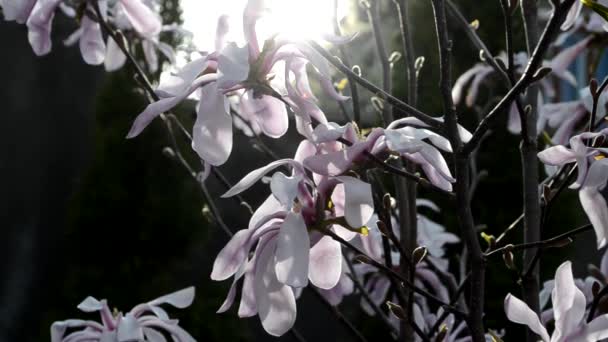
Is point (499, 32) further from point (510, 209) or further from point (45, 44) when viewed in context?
point (45, 44)

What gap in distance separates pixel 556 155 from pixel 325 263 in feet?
0.74

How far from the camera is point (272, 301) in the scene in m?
0.65

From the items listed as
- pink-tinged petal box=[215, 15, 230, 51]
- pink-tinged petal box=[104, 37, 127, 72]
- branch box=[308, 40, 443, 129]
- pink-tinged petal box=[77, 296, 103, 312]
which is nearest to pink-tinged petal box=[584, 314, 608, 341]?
branch box=[308, 40, 443, 129]

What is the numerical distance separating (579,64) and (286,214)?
20.2 ft

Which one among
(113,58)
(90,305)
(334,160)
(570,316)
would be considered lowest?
(90,305)

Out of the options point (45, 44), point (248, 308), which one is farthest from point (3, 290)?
point (248, 308)

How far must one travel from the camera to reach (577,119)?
1104mm

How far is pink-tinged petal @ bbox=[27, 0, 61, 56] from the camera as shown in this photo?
0.94 metres

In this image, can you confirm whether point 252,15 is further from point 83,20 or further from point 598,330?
point 83,20

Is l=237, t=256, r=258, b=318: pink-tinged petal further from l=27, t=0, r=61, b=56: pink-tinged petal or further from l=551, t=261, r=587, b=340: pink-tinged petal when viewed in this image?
l=27, t=0, r=61, b=56: pink-tinged petal

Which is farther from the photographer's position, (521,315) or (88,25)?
(88,25)

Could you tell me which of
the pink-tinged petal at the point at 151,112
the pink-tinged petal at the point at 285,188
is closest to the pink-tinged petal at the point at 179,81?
the pink-tinged petal at the point at 151,112

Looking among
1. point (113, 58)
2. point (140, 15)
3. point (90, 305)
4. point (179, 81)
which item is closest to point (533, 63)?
point (179, 81)

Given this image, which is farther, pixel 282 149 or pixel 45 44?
pixel 282 149
